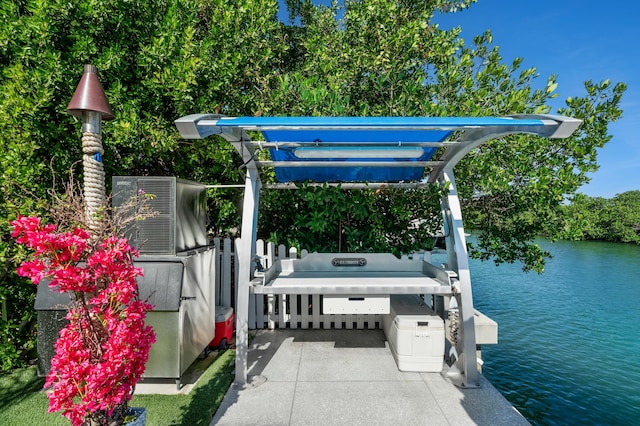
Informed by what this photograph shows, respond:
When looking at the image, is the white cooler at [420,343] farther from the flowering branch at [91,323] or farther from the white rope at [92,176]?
the white rope at [92,176]

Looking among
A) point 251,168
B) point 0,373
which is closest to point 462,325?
point 251,168

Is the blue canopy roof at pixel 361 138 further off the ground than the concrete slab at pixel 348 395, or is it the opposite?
the blue canopy roof at pixel 361 138

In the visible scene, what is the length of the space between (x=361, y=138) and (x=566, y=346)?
7162 mm

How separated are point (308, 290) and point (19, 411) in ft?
10.6

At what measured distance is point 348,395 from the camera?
3.56m

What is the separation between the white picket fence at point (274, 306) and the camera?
5703 mm

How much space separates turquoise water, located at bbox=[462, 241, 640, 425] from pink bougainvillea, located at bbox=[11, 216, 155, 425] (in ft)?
16.2

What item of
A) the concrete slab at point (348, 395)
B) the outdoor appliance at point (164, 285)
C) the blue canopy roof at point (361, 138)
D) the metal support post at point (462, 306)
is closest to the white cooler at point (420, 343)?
the concrete slab at point (348, 395)

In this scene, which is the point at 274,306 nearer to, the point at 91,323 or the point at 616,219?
the point at 91,323

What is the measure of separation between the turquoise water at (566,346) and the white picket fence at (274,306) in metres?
2.67

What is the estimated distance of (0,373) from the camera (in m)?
4.25

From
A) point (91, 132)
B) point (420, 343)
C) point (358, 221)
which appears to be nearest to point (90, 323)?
point (91, 132)

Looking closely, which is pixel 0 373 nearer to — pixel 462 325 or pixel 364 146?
pixel 364 146

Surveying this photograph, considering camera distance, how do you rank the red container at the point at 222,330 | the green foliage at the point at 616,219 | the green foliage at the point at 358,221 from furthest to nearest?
the green foliage at the point at 616,219
the green foliage at the point at 358,221
the red container at the point at 222,330
